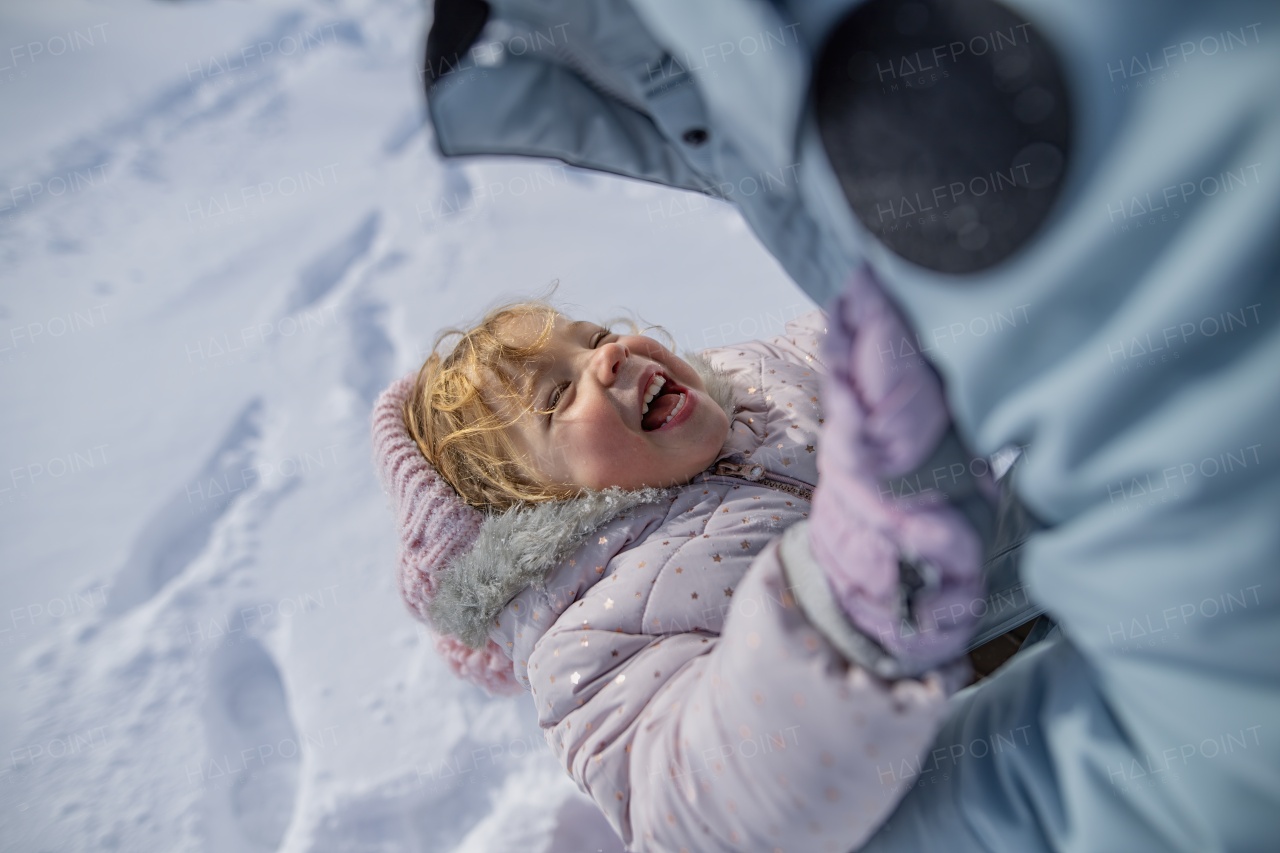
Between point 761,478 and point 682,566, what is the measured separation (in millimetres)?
200

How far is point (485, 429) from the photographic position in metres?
0.98

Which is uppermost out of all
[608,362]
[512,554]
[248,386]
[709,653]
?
[248,386]

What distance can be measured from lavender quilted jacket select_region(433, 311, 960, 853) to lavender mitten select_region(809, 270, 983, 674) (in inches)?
2.0

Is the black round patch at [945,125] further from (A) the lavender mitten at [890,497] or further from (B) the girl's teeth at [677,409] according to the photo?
(B) the girl's teeth at [677,409]

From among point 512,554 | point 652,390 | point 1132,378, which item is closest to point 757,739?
point 1132,378

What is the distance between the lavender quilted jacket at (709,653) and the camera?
0.48 m

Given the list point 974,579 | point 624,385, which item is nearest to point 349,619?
point 624,385

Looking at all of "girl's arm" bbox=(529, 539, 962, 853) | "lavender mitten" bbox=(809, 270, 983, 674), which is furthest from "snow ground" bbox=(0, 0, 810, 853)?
"lavender mitten" bbox=(809, 270, 983, 674)

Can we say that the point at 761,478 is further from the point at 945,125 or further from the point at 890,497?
the point at 945,125

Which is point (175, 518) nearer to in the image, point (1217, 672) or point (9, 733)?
point (9, 733)

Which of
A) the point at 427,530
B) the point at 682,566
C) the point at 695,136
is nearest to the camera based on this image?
the point at 695,136

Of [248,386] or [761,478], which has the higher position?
[248,386]

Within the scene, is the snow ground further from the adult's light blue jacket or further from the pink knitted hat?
the adult's light blue jacket

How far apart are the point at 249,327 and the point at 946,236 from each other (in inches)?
74.9
